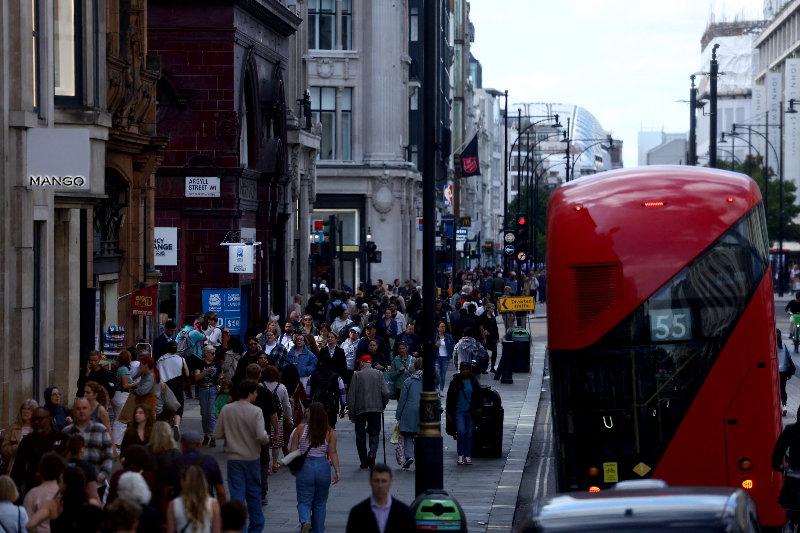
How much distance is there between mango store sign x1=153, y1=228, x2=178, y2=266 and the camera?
29.1m

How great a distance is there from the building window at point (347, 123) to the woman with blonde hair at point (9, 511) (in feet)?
178

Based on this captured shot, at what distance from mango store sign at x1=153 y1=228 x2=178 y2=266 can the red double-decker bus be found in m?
18.3

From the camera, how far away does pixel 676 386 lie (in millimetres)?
11805

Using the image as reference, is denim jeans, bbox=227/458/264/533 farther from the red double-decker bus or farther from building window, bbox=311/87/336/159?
building window, bbox=311/87/336/159

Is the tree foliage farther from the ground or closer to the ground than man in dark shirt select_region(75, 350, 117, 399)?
farther from the ground

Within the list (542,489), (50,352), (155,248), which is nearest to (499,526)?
(542,489)

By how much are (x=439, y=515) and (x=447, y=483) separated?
710 cm

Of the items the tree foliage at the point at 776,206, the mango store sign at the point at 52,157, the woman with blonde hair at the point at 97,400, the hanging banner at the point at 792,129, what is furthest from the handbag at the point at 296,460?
the hanging banner at the point at 792,129

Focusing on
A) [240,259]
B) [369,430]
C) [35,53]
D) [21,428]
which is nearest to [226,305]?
[240,259]

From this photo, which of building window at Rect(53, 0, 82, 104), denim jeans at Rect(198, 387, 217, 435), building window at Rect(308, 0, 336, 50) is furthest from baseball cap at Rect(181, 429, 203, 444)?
building window at Rect(308, 0, 336, 50)

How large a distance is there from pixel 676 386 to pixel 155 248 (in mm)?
19153

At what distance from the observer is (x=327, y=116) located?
63.1 m

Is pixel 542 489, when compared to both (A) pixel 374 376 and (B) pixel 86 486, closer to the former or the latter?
(A) pixel 374 376

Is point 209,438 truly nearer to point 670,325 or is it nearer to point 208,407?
point 208,407
